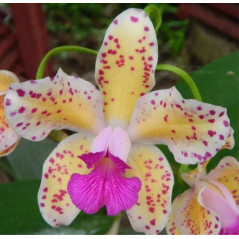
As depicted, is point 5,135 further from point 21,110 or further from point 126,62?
point 126,62

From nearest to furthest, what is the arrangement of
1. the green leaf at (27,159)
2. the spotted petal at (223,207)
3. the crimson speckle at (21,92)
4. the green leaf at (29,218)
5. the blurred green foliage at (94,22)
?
the crimson speckle at (21,92), the spotted petal at (223,207), the green leaf at (29,218), the green leaf at (27,159), the blurred green foliage at (94,22)

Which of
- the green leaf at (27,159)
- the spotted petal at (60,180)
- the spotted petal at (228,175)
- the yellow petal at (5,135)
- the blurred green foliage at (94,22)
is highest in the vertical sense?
the yellow petal at (5,135)

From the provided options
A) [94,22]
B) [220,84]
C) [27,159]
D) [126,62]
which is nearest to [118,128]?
[126,62]

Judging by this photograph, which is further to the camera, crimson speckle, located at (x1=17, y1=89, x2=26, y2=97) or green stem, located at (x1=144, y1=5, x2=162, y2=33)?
green stem, located at (x1=144, y1=5, x2=162, y2=33)

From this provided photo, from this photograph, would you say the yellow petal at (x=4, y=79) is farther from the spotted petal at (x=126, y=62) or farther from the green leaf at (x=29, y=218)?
the green leaf at (x=29, y=218)

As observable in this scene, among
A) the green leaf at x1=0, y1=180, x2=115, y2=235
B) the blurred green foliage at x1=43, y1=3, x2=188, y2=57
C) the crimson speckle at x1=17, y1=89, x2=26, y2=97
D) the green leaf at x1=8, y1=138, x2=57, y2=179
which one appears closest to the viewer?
the crimson speckle at x1=17, y1=89, x2=26, y2=97

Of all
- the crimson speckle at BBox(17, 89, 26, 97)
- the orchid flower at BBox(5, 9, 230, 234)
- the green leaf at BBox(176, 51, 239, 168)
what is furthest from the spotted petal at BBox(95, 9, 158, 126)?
the green leaf at BBox(176, 51, 239, 168)

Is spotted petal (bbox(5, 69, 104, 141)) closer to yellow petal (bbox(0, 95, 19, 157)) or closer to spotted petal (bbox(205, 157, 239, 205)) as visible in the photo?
yellow petal (bbox(0, 95, 19, 157))

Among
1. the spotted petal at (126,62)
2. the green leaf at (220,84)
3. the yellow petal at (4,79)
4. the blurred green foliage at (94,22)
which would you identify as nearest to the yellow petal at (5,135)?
the yellow petal at (4,79)
